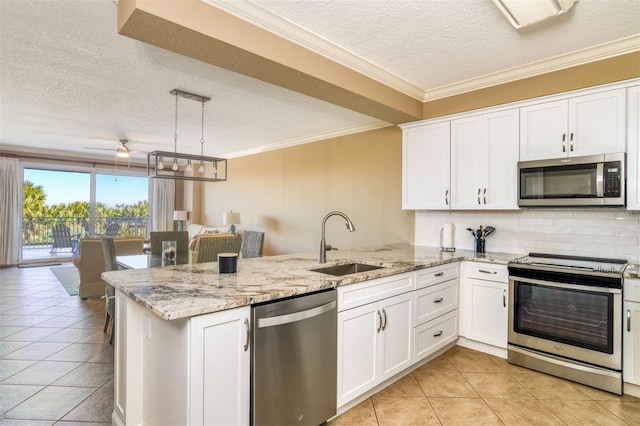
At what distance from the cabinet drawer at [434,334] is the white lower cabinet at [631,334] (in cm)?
118

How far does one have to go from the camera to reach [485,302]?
305cm

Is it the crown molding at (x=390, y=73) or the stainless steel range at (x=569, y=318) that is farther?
the stainless steel range at (x=569, y=318)

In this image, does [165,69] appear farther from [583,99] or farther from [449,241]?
[583,99]

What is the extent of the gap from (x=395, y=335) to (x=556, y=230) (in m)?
1.91

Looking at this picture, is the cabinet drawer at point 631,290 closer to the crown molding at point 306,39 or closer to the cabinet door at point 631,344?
the cabinet door at point 631,344

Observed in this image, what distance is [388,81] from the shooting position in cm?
324

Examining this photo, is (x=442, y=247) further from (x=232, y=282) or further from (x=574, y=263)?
(x=232, y=282)

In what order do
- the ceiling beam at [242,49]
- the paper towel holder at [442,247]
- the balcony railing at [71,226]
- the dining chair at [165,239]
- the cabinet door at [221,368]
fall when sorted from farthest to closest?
the balcony railing at [71,226], the dining chair at [165,239], the paper towel holder at [442,247], the ceiling beam at [242,49], the cabinet door at [221,368]

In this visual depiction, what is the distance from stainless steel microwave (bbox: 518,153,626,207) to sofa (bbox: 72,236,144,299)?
479cm

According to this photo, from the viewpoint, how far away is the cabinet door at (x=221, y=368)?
1450mm

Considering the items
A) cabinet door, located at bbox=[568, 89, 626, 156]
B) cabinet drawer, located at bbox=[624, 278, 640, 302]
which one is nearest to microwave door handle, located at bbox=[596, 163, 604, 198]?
cabinet door, located at bbox=[568, 89, 626, 156]

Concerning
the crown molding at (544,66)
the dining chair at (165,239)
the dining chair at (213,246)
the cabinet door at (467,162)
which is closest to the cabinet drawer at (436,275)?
the cabinet door at (467,162)

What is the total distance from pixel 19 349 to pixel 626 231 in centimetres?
539

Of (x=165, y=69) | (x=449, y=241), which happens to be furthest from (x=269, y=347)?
(x=165, y=69)
